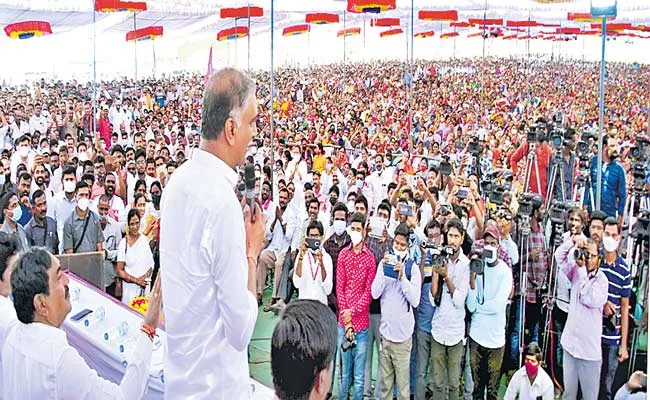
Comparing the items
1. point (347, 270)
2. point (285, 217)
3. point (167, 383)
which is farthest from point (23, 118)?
point (167, 383)

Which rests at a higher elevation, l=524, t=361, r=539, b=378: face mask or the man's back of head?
the man's back of head

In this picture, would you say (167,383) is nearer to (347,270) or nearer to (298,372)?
(298,372)

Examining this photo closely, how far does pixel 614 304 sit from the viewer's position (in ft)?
15.3

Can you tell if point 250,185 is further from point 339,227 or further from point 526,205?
point 339,227

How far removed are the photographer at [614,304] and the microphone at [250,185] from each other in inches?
125

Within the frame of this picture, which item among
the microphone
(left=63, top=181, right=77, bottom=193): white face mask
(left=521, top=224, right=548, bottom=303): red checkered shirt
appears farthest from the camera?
(left=63, top=181, right=77, bottom=193): white face mask

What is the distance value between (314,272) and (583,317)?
5.27ft

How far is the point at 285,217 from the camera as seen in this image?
23.3 ft

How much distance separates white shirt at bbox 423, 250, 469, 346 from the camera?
4.86 metres

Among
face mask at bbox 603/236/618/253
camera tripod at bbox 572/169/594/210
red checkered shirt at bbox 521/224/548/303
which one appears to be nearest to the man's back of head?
face mask at bbox 603/236/618/253

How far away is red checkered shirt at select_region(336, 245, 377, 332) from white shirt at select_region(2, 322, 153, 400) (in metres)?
3.05

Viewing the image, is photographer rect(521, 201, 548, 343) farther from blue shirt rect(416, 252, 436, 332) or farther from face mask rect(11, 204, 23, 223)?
face mask rect(11, 204, 23, 223)

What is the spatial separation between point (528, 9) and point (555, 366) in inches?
416

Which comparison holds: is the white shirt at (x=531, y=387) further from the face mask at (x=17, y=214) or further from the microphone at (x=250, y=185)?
the face mask at (x=17, y=214)
